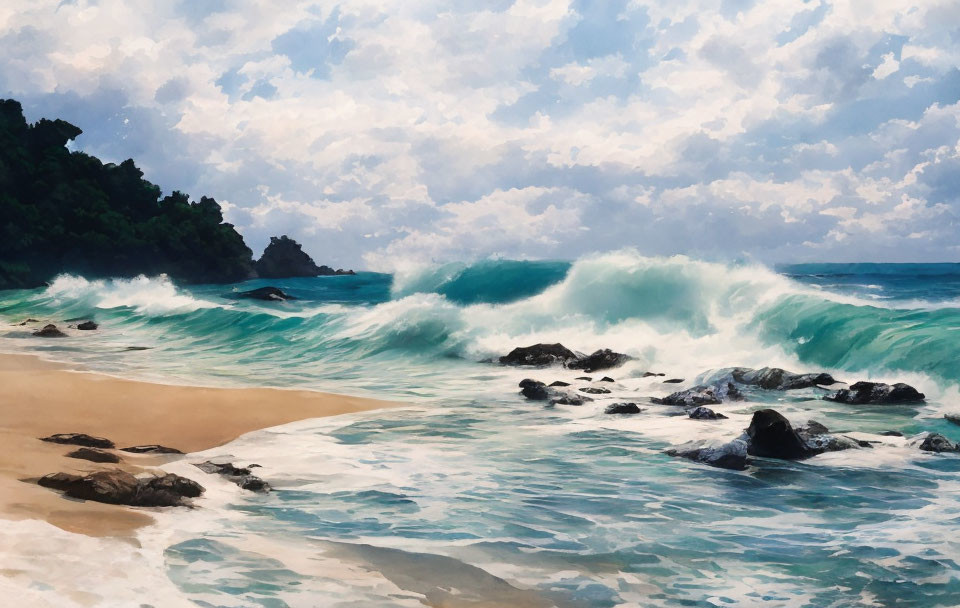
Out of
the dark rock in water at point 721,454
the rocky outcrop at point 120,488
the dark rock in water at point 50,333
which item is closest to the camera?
the rocky outcrop at point 120,488

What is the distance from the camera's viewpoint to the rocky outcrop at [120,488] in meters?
5.64

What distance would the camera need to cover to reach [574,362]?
15930 millimetres

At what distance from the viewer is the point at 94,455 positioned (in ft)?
23.3

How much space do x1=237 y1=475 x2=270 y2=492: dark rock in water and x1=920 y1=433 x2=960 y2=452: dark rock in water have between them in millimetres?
6669

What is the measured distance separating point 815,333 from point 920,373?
3262mm

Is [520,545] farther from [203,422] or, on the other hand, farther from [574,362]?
[574,362]

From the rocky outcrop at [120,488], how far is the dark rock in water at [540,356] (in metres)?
10.9

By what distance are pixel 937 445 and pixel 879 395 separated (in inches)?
132

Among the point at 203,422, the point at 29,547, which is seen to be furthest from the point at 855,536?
the point at 203,422

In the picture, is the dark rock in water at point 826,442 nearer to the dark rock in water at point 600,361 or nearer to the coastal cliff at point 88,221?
the dark rock in water at point 600,361

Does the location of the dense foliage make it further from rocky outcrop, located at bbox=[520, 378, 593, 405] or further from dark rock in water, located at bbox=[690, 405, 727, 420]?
dark rock in water, located at bbox=[690, 405, 727, 420]

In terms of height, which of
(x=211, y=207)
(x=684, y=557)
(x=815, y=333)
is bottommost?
(x=684, y=557)

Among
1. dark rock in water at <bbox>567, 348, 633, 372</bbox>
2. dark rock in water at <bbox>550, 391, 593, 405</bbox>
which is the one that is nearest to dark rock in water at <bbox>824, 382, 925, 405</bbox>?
dark rock in water at <bbox>550, 391, 593, 405</bbox>

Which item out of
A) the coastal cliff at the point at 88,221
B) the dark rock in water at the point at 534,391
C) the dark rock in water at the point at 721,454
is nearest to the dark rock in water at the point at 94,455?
the dark rock in water at the point at 721,454
